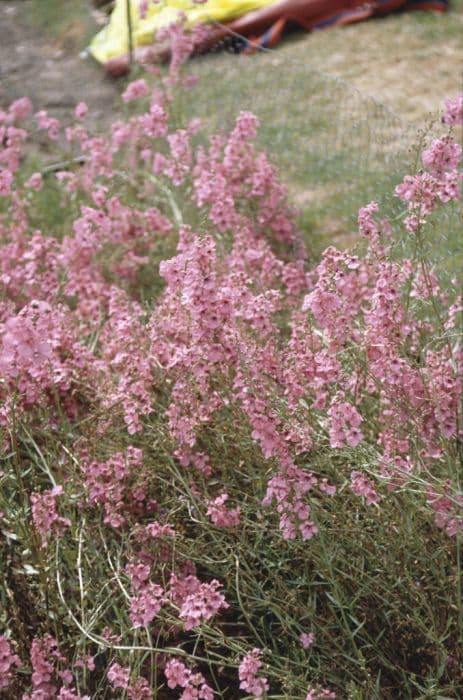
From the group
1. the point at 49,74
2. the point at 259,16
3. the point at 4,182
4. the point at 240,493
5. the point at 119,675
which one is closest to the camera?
the point at 119,675

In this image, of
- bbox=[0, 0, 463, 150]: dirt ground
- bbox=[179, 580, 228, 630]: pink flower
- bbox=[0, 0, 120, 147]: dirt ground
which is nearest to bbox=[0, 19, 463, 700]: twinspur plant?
bbox=[179, 580, 228, 630]: pink flower

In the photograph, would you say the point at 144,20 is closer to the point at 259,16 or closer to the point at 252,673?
the point at 259,16

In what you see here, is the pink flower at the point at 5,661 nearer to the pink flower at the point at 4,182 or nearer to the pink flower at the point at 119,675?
the pink flower at the point at 119,675

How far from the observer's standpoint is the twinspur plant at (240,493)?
199 centimetres

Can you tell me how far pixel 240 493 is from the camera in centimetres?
234

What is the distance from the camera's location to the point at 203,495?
91.4 inches

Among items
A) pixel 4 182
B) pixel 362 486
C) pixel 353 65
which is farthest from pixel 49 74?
pixel 362 486

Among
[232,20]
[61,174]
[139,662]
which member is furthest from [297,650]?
[232,20]

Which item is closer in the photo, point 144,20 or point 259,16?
point 144,20

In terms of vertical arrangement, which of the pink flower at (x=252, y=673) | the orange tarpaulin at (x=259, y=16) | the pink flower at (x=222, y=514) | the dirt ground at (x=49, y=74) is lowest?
the dirt ground at (x=49, y=74)

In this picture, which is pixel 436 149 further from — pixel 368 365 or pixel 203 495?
pixel 203 495

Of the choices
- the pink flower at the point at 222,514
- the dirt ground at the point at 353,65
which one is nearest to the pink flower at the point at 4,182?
the pink flower at the point at 222,514

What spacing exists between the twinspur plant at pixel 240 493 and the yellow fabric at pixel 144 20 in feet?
10.6

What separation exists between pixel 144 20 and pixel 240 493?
3.91m
